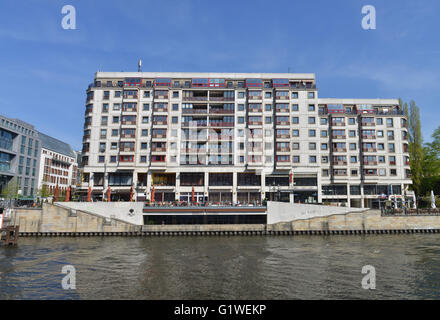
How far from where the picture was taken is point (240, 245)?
41.4 meters

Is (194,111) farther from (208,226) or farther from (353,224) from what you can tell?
(353,224)

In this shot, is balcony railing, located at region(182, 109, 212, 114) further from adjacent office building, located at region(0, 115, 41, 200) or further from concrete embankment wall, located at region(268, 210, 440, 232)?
adjacent office building, located at region(0, 115, 41, 200)

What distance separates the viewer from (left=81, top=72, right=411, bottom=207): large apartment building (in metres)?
69.6

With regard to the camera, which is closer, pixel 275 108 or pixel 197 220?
pixel 197 220

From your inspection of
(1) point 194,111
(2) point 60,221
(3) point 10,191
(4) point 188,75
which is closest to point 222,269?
(2) point 60,221

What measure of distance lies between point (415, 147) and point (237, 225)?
58983 millimetres

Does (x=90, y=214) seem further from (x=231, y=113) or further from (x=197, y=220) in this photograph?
(x=231, y=113)

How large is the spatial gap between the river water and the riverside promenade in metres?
8.23

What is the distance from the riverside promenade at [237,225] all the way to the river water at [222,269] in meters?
8.23

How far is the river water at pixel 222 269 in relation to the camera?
69.1 ft

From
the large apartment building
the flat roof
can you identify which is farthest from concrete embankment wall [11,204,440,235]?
the flat roof

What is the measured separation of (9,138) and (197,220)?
218 feet

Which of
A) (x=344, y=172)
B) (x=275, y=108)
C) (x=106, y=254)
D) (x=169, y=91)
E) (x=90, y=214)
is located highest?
(x=169, y=91)
